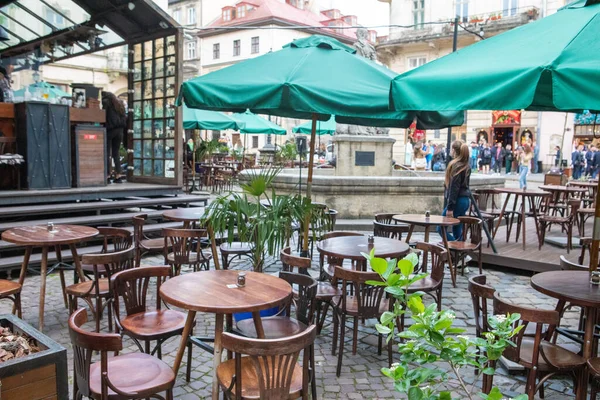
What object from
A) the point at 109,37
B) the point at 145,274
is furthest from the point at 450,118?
the point at 109,37

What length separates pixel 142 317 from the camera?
12.9 ft

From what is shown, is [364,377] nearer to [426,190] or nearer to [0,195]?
[0,195]

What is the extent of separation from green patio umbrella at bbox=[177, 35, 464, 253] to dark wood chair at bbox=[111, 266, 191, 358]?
192 cm

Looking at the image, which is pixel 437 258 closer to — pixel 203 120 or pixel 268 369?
pixel 268 369

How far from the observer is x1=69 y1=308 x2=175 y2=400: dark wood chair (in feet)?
8.61

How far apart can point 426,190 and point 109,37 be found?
7214 mm

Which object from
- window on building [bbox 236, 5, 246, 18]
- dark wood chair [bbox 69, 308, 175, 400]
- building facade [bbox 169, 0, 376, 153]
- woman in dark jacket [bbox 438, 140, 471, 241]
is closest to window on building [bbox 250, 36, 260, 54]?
building facade [bbox 169, 0, 376, 153]

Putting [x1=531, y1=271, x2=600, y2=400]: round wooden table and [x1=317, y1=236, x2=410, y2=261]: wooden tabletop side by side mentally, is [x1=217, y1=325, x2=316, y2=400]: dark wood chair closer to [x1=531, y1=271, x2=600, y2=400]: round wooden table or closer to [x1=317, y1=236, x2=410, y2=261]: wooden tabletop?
[x1=317, y1=236, x2=410, y2=261]: wooden tabletop

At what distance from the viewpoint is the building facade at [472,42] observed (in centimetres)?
2895

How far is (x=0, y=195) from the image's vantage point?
23.6 ft

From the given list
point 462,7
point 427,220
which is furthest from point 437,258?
point 462,7

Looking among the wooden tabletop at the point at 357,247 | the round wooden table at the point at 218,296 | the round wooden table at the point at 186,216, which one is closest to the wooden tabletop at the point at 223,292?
the round wooden table at the point at 218,296

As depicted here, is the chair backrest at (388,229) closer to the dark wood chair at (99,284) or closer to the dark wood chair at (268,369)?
the dark wood chair at (99,284)

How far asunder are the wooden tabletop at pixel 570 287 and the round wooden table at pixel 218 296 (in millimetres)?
1891
